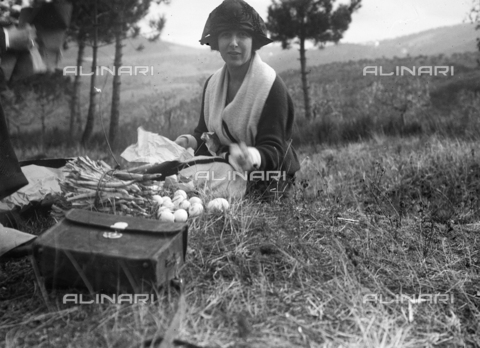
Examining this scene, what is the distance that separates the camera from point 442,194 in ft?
13.9

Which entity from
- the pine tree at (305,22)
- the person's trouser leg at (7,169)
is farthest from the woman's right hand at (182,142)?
the pine tree at (305,22)

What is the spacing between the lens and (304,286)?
2.65m

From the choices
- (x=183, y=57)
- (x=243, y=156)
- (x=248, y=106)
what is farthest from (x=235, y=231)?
(x=183, y=57)

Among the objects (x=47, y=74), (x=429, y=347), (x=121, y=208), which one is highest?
(x=47, y=74)

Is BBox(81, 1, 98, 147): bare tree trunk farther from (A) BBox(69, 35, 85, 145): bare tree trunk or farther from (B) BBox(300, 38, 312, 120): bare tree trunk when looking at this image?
(B) BBox(300, 38, 312, 120): bare tree trunk

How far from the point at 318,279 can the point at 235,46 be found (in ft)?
6.15

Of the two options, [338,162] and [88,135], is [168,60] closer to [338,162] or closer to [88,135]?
[88,135]

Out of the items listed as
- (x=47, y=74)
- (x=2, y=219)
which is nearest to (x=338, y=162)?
(x=2, y=219)

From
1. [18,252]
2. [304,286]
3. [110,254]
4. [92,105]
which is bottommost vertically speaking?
[304,286]

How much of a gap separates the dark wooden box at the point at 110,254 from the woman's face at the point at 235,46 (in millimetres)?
1657

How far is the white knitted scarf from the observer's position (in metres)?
3.82

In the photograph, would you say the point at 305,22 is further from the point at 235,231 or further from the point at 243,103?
the point at 235,231

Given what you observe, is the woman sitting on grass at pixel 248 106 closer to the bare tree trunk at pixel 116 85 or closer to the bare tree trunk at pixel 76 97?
the bare tree trunk at pixel 116 85

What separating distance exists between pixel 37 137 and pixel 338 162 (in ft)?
18.9
